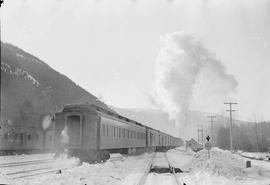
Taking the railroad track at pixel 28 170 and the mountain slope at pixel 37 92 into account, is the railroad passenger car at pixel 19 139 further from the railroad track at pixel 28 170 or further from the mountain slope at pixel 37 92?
the railroad track at pixel 28 170

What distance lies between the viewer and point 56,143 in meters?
26.6

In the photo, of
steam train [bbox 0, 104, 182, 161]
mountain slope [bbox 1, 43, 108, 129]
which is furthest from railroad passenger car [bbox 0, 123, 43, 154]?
steam train [bbox 0, 104, 182, 161]

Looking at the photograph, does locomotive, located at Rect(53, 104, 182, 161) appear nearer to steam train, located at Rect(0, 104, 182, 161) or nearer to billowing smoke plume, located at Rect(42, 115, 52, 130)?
steam train, located at Rect(0, 104, 182, 161)

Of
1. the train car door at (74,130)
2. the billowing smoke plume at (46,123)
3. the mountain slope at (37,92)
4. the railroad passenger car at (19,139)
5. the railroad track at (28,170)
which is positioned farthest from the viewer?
the billowing smoke plume at (46,123)

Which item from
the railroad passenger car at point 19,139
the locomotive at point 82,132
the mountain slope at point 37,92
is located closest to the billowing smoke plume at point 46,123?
the mountain slope at point 37,92

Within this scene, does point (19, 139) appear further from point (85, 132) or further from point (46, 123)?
point (85, 132)

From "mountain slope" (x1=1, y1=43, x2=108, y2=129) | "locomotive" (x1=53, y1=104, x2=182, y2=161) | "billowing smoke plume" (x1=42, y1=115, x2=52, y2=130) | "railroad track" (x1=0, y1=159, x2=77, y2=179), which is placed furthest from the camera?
"billowing smoke plume" (x1=42, y1=115, x2=52, y2=130)

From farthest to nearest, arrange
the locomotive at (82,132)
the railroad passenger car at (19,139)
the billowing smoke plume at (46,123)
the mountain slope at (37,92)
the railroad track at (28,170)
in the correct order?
the billowing smoke plume at (46,123) < the mountain slope at (37,92) < the railroad passenger car at (19,139) < the locomotive at (82,132) < the railroad track at (28,170)

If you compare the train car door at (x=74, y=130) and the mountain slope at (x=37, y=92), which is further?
the mountain slope at (x=37, y=92)

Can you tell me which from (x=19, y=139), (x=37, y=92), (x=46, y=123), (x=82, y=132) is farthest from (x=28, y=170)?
(x=37, y=92)

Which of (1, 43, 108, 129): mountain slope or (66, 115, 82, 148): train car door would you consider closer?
(66, 115, 82, 148): train car door

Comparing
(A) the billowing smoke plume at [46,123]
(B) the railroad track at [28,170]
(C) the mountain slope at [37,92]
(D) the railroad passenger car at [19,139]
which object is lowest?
(B) the railroad track at [28,170]

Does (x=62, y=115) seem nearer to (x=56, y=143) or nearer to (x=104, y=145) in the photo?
(x=56, y=143)

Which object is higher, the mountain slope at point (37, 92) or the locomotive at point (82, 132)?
the mountain slope at point (37, 92)
